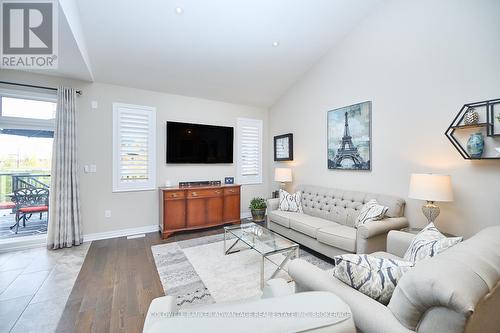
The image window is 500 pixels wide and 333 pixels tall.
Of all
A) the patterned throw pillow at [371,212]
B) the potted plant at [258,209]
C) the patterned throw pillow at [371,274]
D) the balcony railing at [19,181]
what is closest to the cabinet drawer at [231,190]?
the potted plant at [258,209]

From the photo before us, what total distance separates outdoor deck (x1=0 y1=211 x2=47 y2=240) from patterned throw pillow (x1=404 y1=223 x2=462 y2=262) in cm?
504

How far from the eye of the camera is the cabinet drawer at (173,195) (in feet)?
12.9

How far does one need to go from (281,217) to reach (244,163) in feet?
6.40

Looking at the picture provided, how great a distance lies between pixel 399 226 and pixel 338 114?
6.40 feet

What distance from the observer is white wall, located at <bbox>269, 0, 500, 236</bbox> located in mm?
2344

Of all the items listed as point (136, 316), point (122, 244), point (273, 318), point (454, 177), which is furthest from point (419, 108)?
point (122, 244)

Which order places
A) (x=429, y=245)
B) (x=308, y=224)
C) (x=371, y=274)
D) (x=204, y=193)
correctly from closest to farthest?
(x=371, y=274) → (x=429, y=245) → (x=308, y=224) → (x=204, y=193)

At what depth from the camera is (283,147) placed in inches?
201

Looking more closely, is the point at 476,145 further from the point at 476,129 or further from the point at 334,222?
the point at 334,222

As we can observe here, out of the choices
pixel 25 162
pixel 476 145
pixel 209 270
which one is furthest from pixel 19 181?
pixel 476 145

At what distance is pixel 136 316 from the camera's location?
6.47 ft

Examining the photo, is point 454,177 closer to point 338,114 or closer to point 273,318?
point 338,114

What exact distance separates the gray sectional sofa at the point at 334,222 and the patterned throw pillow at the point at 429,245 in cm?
83

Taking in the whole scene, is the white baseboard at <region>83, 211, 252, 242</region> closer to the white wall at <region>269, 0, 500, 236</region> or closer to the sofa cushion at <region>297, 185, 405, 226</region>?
the sofa cushion at <region>297, 185, 405, 226</region>
